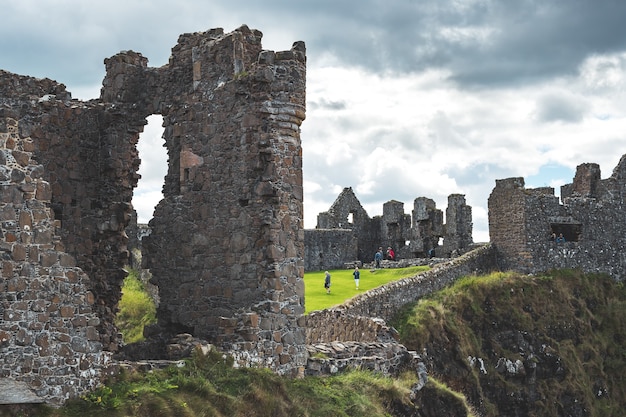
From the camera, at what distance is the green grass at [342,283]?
29281 millimetres

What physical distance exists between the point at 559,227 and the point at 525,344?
945cm

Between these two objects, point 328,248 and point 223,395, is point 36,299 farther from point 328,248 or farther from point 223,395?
point 328,248

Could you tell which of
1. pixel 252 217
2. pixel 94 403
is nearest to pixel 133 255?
pixel 252 217

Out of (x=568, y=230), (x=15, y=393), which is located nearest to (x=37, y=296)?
(x=15, y=393)

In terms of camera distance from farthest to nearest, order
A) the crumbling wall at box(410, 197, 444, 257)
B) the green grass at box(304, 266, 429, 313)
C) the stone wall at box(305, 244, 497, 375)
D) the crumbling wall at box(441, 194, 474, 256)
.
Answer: the crumbling wall at box(410, 197, 444, 257)
the crumbling wall at box(441, 194, 474, 256)
the green grass at box(304, 266, 429, 313)
the stone wall at box(305, 244, 497, 375)

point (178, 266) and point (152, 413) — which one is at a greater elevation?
point (178, 266)

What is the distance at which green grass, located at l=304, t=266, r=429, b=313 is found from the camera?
96.1 feet

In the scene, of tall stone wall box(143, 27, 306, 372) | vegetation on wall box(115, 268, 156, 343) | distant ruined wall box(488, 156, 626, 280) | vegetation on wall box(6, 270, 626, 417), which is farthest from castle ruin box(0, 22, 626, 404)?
distant ruined wall box(488, 156, 626, 280)

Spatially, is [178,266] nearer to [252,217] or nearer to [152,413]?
[252,217]

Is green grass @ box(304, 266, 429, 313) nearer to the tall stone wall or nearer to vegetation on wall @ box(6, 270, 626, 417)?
vegetation on wall @ box(6, 270, 626, 417)

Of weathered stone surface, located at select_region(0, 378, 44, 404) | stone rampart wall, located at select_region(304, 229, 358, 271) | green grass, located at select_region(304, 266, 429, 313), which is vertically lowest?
weathered stone surface, located at select_region(0, 378, 44, 404)

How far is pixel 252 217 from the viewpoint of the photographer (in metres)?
14.7

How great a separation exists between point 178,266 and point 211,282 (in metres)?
0.89

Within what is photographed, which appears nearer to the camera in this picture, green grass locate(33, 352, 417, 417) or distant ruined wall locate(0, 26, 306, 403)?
green grass locate(33, 352, 417, 417)
